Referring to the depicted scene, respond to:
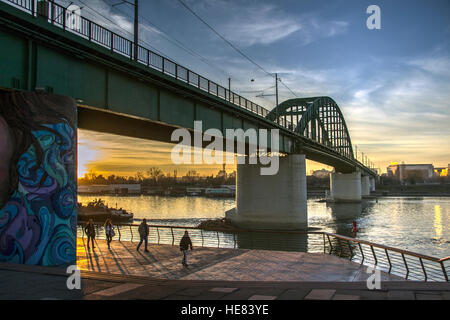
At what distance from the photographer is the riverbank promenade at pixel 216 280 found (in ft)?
25.5

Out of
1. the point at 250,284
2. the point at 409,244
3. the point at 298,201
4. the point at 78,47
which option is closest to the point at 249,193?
the point at 298,201

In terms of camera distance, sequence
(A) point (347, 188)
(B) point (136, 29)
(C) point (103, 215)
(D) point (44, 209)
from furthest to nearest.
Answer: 1. (A) point (347, 188)
2. (C) point (103, 215)
3. (B) point (136, 29)
4. (D) point (44, 209)

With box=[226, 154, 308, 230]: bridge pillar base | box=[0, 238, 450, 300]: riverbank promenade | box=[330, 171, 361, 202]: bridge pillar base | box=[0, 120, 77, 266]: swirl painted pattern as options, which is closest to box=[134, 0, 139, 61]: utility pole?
box=[0, 120, 77, 266]: swirl painted pattern

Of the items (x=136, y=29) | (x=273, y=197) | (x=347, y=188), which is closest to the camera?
(x=136, y=29)

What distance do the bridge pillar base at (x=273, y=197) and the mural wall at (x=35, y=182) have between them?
31911 millimetres

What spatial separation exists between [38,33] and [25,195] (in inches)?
253

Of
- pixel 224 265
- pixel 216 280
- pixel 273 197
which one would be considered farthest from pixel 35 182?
pixel 273 197

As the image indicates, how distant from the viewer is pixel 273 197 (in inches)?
1727

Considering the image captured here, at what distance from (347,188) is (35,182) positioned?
107805 millimetres

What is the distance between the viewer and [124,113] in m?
19.4

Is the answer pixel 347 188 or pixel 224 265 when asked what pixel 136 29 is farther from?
pixel 347 188
